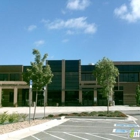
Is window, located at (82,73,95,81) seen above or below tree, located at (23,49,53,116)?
above

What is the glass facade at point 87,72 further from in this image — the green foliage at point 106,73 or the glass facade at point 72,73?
the green foliage at point 106,73

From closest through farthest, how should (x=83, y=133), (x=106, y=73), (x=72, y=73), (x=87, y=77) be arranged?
(x=83, y=133)
(x=106, y=73)
(x=72, y=73)
(x=87, y=77)

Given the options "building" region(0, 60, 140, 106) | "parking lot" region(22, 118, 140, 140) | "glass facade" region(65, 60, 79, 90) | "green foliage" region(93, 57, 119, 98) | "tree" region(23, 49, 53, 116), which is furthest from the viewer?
"glass facade" region(65, 60, 79, 90)

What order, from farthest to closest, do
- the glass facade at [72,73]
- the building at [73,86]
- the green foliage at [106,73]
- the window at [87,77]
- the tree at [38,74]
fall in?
the window at [87,77] < the glass facade at [72,73] < the building at [73,86] < the green foliage at [106,73] < the tree at [38,74]

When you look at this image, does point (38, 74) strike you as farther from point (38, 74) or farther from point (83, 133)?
point (83, 133)

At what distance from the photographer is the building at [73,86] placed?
194ft

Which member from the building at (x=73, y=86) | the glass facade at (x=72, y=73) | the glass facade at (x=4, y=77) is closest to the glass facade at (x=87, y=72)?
the building at (x=73, y=86)

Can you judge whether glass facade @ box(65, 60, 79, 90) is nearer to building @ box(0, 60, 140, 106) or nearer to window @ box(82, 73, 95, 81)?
building @ box(0, 60, 140, 106)

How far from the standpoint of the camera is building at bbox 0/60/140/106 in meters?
59.1

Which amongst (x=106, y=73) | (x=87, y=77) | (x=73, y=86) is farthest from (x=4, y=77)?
(x=106, y=73)

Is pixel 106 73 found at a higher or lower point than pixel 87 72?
lower

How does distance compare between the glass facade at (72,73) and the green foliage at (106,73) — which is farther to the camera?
the glass facade at (72,73)

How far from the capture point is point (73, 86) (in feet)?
195

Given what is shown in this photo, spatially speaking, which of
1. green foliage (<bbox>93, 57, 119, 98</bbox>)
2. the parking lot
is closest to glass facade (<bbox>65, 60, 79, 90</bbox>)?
green foliage (<bbox>93, 57, 119, 98</bbox>)
